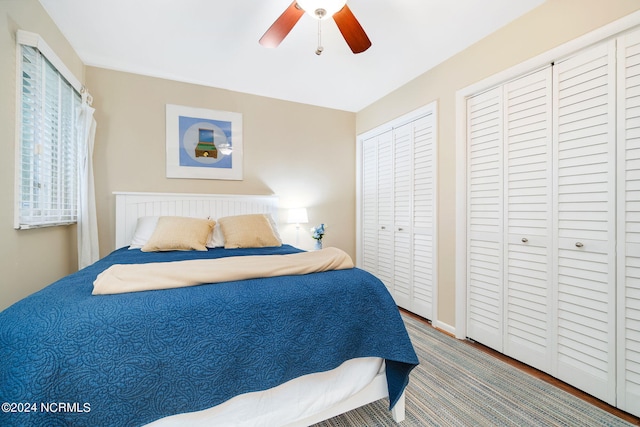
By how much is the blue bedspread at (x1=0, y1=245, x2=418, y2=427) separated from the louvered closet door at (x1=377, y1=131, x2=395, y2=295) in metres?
1.95

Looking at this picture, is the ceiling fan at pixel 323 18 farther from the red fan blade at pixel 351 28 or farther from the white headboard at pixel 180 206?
the white headboard at pixel 180 206

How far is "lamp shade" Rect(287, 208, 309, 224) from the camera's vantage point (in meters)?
3.32

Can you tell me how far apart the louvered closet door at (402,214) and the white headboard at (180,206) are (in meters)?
1.45

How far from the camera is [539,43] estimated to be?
1863mm

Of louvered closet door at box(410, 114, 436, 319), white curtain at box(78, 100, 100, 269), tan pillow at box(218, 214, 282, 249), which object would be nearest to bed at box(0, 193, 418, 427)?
tan pillow at box(218, 214, 282, 249)

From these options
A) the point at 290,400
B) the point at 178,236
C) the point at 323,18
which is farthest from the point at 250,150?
the point at 290,400

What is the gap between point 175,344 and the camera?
987 mm

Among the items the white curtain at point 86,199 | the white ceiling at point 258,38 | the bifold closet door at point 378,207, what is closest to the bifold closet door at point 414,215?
the bifold closet door at point 378,207

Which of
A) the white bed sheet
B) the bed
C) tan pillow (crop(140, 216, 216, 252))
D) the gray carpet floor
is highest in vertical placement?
tan pillow (crop(140, 216, 216, 252))

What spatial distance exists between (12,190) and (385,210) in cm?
314

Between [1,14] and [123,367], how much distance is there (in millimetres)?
2057

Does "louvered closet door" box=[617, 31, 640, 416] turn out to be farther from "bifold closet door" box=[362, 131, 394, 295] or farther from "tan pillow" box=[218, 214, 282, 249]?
"tan pillow" box=[218, 214, 282, 249]

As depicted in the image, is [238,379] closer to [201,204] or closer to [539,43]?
[201,204]

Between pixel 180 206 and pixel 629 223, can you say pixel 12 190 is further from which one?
pixel 629 223
